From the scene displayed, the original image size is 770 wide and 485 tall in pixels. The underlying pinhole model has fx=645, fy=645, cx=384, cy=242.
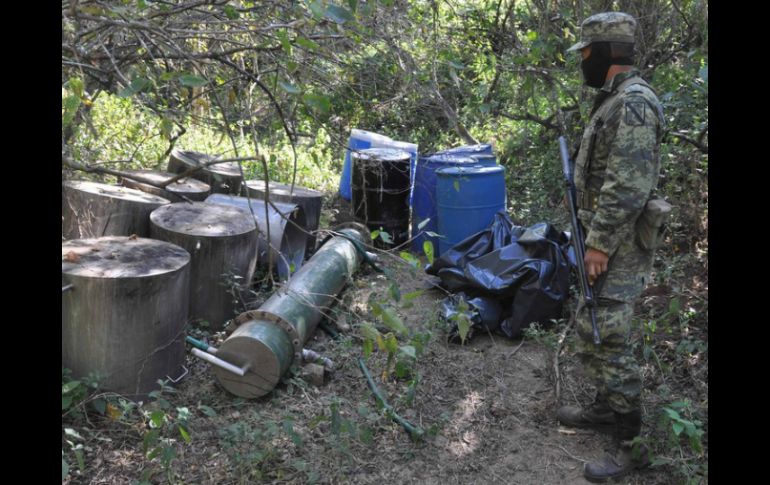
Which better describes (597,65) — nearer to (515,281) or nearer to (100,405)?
(515,281)

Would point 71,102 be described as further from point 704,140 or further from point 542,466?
point 704,140

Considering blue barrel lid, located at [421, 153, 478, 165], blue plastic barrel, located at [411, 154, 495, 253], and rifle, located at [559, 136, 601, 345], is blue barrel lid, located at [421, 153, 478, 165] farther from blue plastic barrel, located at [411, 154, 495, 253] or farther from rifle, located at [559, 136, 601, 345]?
rifle, located at [559, 136, 601, 345]

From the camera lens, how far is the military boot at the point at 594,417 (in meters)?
3.31

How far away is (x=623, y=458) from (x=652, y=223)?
1.12 metres

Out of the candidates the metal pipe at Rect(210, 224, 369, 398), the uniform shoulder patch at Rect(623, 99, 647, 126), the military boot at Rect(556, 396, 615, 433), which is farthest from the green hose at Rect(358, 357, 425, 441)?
the uniform shoulder patch at Rect(623, 99, 647, 126)

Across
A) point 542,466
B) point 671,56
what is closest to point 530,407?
point 542,466

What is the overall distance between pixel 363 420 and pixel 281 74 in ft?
6.07

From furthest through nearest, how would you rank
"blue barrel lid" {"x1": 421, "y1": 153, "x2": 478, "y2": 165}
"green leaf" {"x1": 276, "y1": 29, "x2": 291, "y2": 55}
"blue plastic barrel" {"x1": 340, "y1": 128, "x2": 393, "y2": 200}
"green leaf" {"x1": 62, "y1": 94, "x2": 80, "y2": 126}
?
1. "blue plastic barrel" {"x1": 340, "y1": 128, "x2": 393, "y2": 200}
2. "blue barrel lid" {"x1": 421, "y1": 153, "x2": 478, "y2": 165}
3. "green leaf" {"x1": 276, "y1": 29, "x2": 291, "y2": 55}
4. "green leaf" {"x1": 62, "y1": 94, "x2": 80, "y2": 126}

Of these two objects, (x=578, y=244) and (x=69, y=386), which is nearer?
(x=69, y=386)

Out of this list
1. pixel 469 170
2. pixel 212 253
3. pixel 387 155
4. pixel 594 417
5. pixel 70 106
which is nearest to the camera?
pixel 70 106

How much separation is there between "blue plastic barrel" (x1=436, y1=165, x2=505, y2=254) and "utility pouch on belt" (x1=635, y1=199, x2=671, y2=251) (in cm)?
281

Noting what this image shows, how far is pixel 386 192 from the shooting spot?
6.26 meters

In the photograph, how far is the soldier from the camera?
9.58ft

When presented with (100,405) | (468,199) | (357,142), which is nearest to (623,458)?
(100,405)
